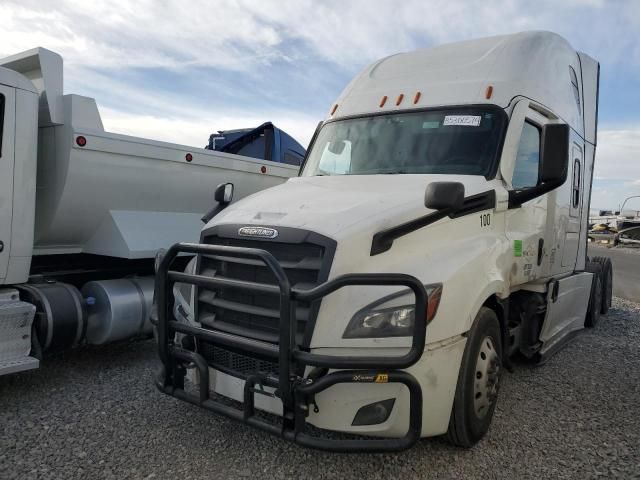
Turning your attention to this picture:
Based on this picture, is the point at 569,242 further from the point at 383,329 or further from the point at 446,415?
the point at 383,329

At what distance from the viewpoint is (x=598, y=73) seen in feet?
23.6

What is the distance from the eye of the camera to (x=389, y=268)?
3.12m

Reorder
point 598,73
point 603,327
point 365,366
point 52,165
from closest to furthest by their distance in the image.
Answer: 1. point 365,366
2. point 52,165
3. point 598,73
4. point 603,327

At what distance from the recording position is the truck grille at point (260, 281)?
3.04 meters

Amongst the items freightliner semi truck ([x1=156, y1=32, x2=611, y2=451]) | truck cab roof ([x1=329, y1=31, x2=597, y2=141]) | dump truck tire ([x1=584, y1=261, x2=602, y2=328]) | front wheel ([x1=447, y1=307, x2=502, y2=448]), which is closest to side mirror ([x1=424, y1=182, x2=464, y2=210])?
freightliner semi truck ([x1=156, y1=32, x2=611, y2=451])

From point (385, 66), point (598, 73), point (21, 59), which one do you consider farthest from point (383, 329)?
point (598, 73)

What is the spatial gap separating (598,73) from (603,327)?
3.61 m

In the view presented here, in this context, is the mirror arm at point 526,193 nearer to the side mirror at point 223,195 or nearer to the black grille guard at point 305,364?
the black grille guard at point 305,364

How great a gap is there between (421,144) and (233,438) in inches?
103

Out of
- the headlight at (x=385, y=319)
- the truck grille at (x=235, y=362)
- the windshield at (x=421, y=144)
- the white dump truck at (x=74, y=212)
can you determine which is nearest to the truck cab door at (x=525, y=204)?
the windshield at (x=421, y=144)

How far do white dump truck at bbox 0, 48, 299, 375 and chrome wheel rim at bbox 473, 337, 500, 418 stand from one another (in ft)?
10.8

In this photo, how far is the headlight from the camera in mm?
2924

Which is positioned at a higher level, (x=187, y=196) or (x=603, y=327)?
(x=187, y=196)

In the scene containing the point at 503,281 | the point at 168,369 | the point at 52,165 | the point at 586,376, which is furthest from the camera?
the point at 586,376
